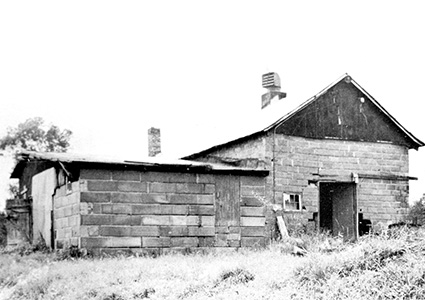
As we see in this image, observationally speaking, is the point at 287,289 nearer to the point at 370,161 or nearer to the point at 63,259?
the point at 63,259

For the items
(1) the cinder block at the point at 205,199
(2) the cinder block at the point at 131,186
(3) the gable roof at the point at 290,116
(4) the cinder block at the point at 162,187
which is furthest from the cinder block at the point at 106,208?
(3) the gable roof at the point at 290,116

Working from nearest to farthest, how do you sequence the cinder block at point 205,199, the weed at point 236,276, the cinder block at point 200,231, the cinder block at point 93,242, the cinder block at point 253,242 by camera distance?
the weed at point 236,276 < the cinder block at point 93,242 < the cinder block at point 200,231 < the cinder block at point 205,199 < the cinder block at point 253,242

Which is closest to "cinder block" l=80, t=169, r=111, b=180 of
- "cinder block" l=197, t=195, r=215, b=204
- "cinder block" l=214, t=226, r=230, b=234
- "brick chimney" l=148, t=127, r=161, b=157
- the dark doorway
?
"cinder block" l=197, t=195, r=215, b=204

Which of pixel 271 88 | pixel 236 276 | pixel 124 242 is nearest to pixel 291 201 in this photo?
pixel 271 88

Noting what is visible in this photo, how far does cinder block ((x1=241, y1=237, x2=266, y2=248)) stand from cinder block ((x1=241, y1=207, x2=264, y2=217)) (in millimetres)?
697

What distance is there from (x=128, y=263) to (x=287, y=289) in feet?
17.3

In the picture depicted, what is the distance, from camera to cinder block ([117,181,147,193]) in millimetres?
16203

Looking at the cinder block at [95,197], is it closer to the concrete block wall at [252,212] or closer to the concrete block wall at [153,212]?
the concrete block wall at [153,212]

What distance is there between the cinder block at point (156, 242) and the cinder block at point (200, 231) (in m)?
0.70

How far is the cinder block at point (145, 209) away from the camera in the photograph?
53.3 ft

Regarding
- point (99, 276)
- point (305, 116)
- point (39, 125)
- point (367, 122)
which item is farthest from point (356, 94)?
point (39, 125)

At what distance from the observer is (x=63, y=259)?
593 inches

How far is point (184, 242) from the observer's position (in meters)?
16.7

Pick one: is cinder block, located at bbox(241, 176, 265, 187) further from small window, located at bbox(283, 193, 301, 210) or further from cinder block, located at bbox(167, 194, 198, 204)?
small window, located at bbox(283, 193, 301, 210)
